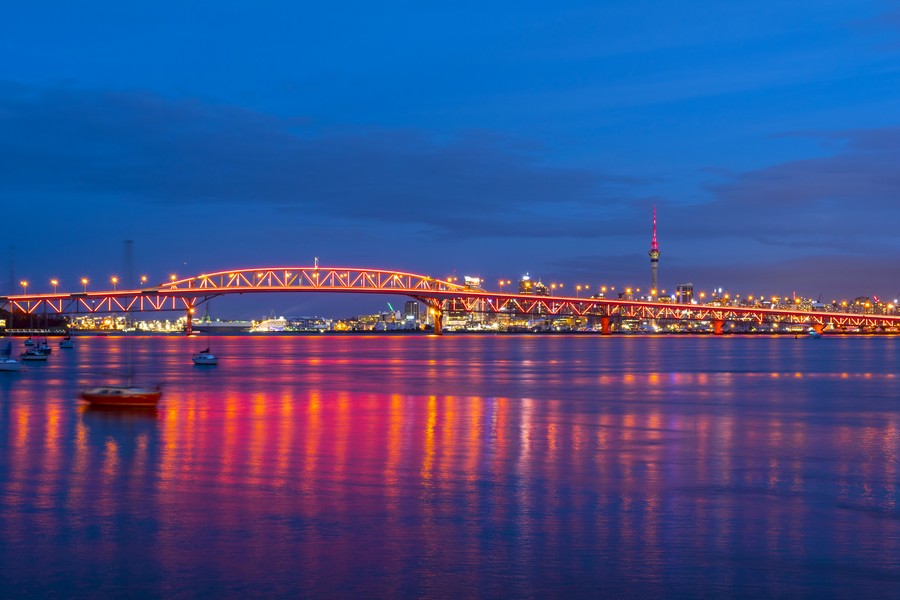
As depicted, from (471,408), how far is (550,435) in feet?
26.1

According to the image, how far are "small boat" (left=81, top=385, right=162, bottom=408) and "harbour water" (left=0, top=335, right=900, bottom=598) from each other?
847mm

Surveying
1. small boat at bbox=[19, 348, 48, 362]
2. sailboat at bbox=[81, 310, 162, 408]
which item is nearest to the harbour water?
sailboat at bbox=[81, 310, 162, 408]

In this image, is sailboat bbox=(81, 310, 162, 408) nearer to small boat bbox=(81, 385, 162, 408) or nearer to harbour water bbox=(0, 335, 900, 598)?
small boat bbox=(81, 385, 162, 408)

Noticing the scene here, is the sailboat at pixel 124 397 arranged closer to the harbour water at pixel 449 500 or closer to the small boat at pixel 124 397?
the small boat at pixel 124 397

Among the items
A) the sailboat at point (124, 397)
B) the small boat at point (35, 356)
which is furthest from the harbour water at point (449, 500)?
the small boat at point (35, 356)

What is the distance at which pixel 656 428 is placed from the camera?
28422 millimetres

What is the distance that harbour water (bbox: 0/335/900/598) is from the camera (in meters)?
12.1

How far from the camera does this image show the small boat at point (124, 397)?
108 ft

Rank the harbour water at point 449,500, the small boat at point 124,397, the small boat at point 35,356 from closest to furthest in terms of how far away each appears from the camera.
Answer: the harbour water at point 449,500, the small boat at point 124,397, the small boat at point 35,356

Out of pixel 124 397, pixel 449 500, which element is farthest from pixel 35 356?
pixel 449 500

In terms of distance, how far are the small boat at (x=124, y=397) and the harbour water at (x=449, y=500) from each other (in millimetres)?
847

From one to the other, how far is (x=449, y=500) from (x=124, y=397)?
64.7 feet

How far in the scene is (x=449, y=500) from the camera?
17.0 metres

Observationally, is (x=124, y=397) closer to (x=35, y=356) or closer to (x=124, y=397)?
(x=124, y=397)
